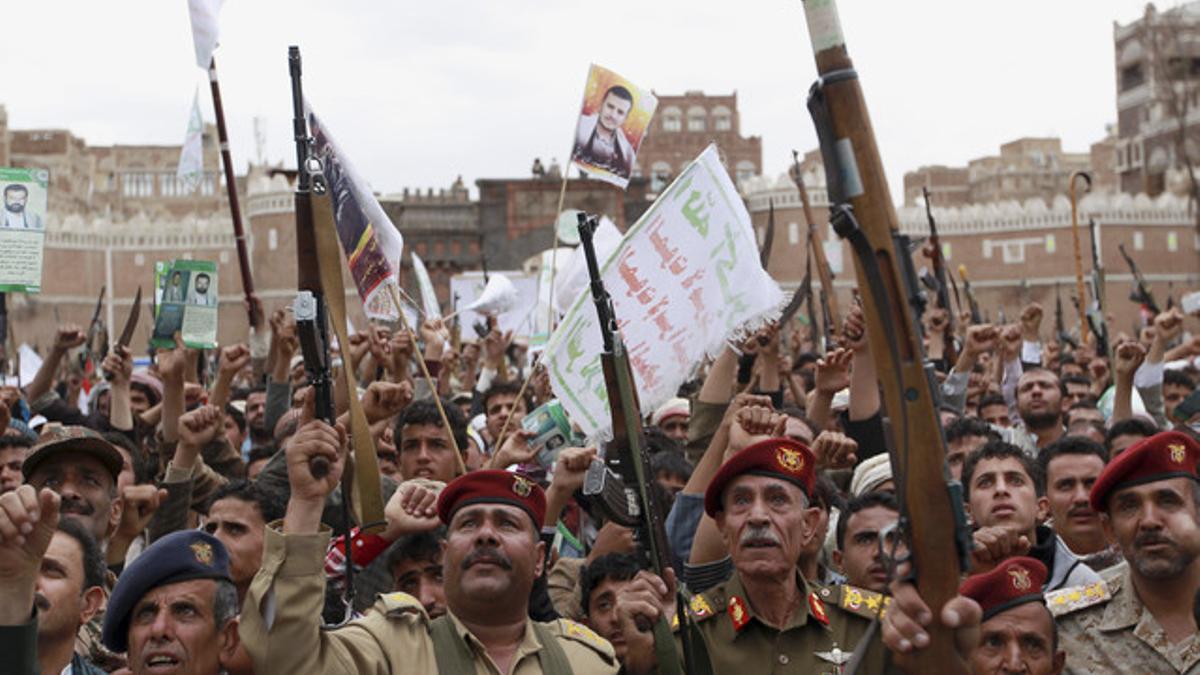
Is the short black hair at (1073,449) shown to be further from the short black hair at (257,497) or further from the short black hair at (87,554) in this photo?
the short black hair at (87,554)

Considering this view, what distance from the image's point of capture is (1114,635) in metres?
4.24

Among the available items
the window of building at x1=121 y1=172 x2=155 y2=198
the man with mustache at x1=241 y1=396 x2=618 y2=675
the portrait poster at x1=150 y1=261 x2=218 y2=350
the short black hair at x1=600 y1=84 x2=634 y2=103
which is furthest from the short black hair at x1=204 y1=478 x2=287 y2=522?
the window of building at x1=121 y1=172 x2=155 y2=198

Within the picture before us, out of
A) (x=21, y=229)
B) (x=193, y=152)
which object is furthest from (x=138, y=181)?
(x=21, y=229)

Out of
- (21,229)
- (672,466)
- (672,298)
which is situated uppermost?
(21,229)

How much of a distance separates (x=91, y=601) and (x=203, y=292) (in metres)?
5.13

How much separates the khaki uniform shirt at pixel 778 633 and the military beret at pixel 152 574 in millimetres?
1302

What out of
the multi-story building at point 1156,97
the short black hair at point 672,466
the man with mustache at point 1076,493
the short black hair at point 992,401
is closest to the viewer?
the man with mustache at point 1076,493

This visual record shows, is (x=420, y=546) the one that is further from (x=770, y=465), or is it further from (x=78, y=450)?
(x=78, y=450)

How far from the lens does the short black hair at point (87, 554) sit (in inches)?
155

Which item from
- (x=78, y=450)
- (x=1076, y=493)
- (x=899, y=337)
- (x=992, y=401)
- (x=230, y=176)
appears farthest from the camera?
(x=992, y=401)

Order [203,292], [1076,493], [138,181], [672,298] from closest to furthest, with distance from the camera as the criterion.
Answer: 1. [1076,493]
2. [672,298]
3. [203,292]
4. [138,181]

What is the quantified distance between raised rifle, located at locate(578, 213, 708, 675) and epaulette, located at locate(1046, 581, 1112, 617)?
116 cm

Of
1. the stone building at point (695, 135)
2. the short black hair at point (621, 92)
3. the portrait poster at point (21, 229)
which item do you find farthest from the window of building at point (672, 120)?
the portrait poster at point (21, 229)

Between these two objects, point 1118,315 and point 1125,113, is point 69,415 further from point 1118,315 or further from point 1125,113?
point 1125,113
